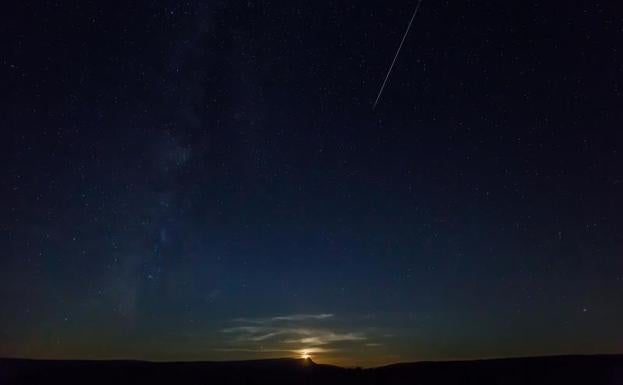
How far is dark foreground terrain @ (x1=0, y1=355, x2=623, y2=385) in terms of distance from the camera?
87.4 ft

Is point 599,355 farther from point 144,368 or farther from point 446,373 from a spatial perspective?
point 144,368

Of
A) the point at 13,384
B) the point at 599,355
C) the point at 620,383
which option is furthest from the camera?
the point at 599,355

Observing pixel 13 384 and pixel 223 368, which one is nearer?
pixel 13 384

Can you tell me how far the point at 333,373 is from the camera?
94.5 feet

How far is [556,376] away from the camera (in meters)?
26.7

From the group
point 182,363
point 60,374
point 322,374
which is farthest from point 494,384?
point 60,374

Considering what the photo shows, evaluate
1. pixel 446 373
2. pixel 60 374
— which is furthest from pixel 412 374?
pixel 60 374

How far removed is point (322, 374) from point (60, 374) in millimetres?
12849

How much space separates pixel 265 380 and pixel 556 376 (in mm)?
13017

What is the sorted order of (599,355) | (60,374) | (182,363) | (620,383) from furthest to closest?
(182,363) → (599,355) → (60,374) → (620,383)

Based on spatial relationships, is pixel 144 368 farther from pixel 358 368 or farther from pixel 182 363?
pixel 358 368

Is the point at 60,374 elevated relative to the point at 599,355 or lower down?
lower down

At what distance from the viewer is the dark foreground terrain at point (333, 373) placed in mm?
26625

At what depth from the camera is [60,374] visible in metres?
29.5
